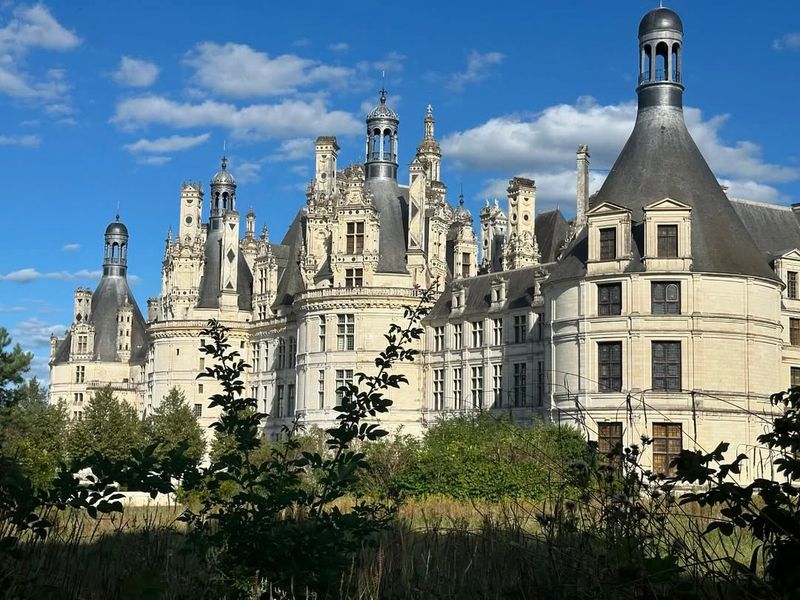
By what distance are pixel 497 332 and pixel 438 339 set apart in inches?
196

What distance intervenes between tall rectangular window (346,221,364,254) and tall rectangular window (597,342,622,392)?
18968 millimetres

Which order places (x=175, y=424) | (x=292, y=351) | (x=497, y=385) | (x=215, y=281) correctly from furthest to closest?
(x=215, y=281) → (x=292, y=351) → (x=175, y=424) → (x=497, y=385)

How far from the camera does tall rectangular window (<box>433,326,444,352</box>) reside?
174ft

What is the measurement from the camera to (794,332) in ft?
142

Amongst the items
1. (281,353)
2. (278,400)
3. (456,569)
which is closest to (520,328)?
(281,353)

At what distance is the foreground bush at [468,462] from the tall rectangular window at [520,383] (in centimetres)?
883

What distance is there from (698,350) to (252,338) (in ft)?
114

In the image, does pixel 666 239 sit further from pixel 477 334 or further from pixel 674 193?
pixel 477 334

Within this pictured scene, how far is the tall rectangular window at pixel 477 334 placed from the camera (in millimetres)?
50312

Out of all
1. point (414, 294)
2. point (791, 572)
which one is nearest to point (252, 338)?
point (414, 294)

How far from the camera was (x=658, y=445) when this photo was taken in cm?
3694

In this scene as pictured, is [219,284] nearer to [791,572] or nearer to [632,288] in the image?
[632,288]

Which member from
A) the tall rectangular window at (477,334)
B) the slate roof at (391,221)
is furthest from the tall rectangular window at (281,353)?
the tall rectangular window at (477,334)

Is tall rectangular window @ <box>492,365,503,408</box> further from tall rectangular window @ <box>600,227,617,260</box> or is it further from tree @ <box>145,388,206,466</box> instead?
tree @ <box>145,388,206,466</box>
